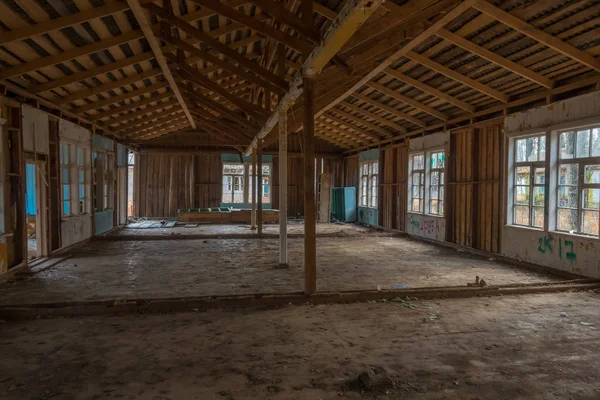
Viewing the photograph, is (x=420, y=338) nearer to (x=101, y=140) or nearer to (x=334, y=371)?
(x=334, y=371)

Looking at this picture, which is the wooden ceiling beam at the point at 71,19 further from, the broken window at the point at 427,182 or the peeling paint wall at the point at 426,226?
the peeling paint wall at the point at 426,226

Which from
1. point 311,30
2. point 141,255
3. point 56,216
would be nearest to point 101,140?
point 56,216

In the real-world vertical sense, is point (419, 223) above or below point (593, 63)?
below

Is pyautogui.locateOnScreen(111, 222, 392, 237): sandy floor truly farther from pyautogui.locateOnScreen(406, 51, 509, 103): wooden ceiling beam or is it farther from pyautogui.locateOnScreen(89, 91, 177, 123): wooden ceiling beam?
pyautogui.locateOnScreen(406, 51, 509, 103): wooden ceiling beam

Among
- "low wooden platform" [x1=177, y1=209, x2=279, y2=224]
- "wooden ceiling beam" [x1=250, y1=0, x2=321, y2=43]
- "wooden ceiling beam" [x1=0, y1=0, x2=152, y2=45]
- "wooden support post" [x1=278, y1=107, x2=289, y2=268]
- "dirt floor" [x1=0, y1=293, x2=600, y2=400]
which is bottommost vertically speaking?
"dirt floor" [x1=0, y1=293, x2=600, y2=400]

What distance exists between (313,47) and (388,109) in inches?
273

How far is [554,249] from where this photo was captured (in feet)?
24.3

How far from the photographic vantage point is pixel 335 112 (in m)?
13.4

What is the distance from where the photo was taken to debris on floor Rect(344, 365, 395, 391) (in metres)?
3.13

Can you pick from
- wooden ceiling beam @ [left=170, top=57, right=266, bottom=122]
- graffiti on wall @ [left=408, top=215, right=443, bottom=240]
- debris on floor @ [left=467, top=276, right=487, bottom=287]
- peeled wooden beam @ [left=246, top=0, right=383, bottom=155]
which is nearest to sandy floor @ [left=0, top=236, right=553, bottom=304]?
debris on floor @ [left=467, top=276, right=487, bottom=287]

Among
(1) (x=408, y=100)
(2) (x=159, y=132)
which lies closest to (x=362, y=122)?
(1) (x=408, y=100)

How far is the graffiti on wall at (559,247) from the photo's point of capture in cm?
705

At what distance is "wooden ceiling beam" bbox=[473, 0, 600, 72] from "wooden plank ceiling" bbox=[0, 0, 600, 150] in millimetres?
16

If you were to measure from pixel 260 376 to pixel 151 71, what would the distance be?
25.5ft
